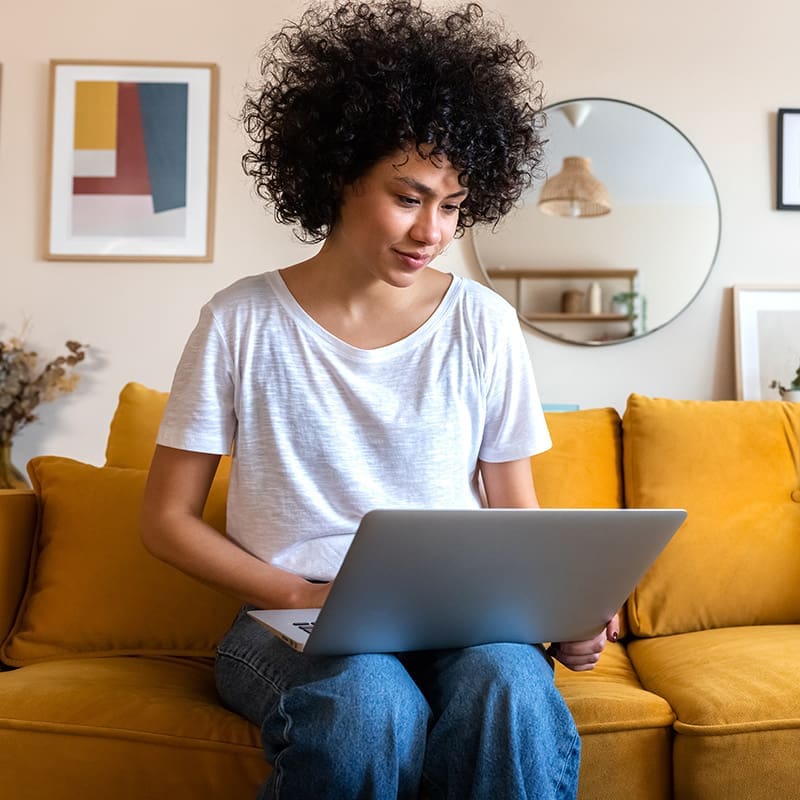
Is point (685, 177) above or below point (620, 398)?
above

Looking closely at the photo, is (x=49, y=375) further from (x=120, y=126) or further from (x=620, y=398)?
(x=620, y=398)

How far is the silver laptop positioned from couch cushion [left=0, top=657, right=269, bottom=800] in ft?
0.85

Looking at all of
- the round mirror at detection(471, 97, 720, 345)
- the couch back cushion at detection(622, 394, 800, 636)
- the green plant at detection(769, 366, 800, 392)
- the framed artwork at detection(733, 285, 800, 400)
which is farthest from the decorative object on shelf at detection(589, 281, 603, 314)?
the couch back cushion at detection(622, 394, 800, 636)

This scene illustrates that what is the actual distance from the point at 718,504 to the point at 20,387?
1.64 metres

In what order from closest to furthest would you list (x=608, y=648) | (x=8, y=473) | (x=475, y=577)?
(x=475, y=577) → (x=608, y=648) → (x=8, y=473)

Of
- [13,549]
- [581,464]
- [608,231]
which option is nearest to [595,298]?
[608,231]

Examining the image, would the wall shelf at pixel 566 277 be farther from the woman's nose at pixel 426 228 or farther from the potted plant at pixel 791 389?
the woman's nose at pixel 426 228

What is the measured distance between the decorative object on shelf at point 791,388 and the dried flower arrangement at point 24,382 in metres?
1.74

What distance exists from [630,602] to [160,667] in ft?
2.79

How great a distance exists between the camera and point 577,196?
269cm

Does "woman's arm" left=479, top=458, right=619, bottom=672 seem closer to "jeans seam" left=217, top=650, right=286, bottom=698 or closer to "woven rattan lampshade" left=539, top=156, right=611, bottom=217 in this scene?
"jeans seam" left=217, top=650, right=286, bottom=698

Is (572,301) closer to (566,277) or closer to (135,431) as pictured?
(566,277)

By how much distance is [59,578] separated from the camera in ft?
5.64

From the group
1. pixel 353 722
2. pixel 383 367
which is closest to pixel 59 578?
pixel 383 367
